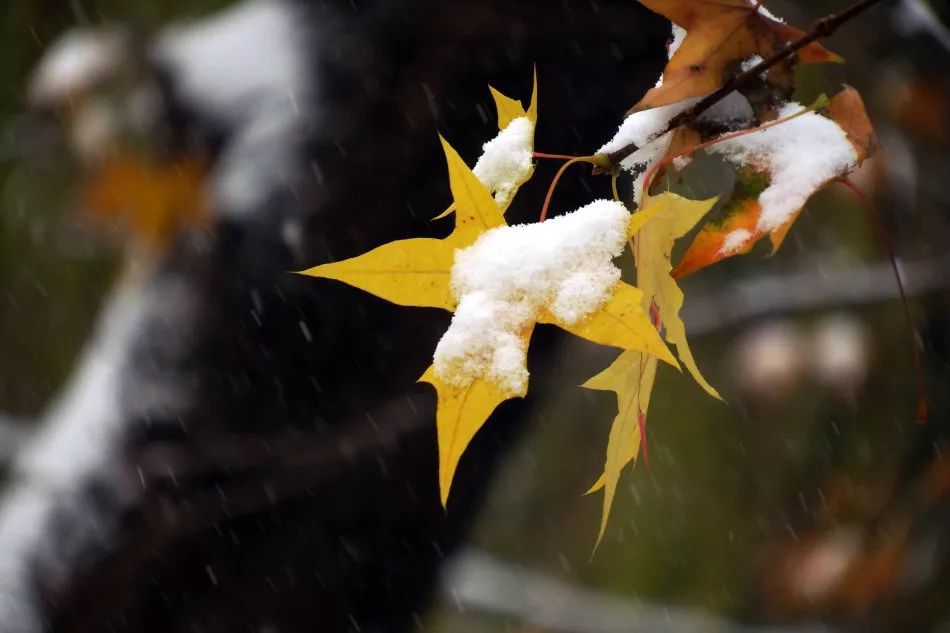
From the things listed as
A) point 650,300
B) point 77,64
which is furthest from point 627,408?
point 77,64

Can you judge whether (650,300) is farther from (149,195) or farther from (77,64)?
(77,64)

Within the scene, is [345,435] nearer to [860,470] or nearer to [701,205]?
[701,205]

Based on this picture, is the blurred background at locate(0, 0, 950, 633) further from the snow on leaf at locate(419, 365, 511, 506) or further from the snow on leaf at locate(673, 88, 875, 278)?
the snow on leaf at locate(419, 365, 511, 506)

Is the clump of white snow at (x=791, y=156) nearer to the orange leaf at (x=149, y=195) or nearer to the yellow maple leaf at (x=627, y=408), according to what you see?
the yellow maple leaf at (x=627, y=408)

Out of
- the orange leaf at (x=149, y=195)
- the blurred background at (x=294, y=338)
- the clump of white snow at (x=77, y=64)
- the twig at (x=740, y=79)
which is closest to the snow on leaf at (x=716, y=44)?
the twig at (x=740, y=79)

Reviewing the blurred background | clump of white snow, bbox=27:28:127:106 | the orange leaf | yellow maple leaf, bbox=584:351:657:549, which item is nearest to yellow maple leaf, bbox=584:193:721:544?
yellow maple leaf, bbox=584:351:657:549
